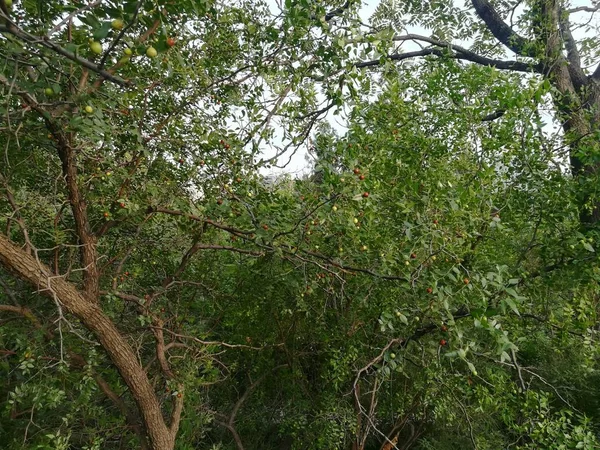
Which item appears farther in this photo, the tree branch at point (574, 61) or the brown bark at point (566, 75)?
the tree branch at point (574, 61)

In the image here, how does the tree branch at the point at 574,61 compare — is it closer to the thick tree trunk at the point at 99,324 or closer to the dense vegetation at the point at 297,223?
the dense vegetation at the point at 297,223

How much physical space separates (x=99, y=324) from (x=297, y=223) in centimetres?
136

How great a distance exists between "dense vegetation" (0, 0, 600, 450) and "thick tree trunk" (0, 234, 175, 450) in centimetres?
1

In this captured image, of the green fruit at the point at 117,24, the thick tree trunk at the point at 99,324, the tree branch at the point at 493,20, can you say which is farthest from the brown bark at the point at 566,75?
the thick tree trunk at the point at 99,324

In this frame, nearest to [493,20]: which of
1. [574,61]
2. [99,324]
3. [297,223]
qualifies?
[574,61]

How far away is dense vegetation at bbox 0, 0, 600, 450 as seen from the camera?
238 cm

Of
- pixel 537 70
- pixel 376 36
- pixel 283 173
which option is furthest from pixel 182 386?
pixel 537 70

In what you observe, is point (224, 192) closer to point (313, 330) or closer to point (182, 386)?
point (182, 386)

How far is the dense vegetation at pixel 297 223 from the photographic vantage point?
2377mm

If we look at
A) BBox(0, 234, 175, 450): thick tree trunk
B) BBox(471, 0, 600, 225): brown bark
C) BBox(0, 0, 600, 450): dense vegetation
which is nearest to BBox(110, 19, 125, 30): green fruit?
BBox(0, 0, 600, 450): dense vegetation

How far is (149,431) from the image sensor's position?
3.22 meters

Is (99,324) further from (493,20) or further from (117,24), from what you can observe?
(493,20)

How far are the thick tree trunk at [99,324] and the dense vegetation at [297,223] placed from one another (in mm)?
13

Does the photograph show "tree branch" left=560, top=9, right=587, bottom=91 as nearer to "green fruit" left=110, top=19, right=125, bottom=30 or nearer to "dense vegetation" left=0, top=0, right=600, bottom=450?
"dense vegetation" left=0, top=0, right=600, bottom=450
